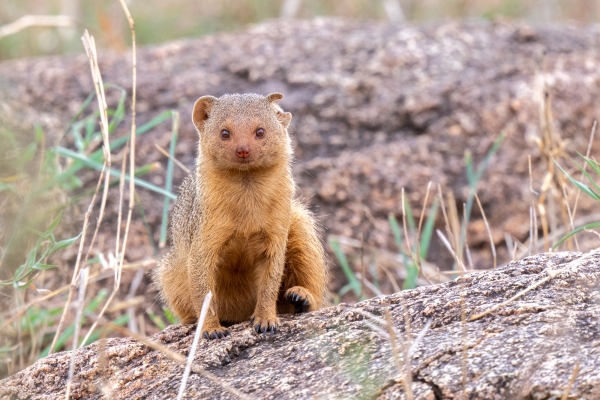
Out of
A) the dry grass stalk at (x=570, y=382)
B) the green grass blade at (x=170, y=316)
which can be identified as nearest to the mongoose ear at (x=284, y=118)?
the green grass blade at (x=170, y=316)

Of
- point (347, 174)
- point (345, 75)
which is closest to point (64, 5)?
point (345, 75)

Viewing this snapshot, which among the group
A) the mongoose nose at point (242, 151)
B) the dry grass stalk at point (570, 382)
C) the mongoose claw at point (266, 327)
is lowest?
the mongoose claw at point (266, 327)

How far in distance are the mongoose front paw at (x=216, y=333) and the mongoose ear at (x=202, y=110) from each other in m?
1.09

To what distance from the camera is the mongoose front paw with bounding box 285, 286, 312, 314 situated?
3.66 metres

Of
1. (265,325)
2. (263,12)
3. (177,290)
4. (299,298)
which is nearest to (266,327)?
(265,325)

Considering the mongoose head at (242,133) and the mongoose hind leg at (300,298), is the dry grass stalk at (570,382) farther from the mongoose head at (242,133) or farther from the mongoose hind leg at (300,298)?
the mongoose head at (242,133)

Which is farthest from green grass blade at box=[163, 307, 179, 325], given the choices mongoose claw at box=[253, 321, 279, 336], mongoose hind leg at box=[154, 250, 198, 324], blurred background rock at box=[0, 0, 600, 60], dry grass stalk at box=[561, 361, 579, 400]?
blurred background rock at box=[0, 0, 600, 60]

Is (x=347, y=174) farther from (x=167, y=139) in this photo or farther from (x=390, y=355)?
(x=390, y=355)

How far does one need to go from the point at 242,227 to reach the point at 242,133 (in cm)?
44

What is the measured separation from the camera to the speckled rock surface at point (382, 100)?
219 inches

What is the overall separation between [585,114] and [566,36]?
993mm

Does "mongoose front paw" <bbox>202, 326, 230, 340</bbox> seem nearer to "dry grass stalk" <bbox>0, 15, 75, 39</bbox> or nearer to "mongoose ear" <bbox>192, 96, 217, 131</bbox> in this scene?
"mongoose ear" <bbox>192, 96, 217, 131</bbox>

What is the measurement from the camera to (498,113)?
225 inches

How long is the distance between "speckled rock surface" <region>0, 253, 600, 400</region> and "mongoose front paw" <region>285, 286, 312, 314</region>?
1.06 feet
